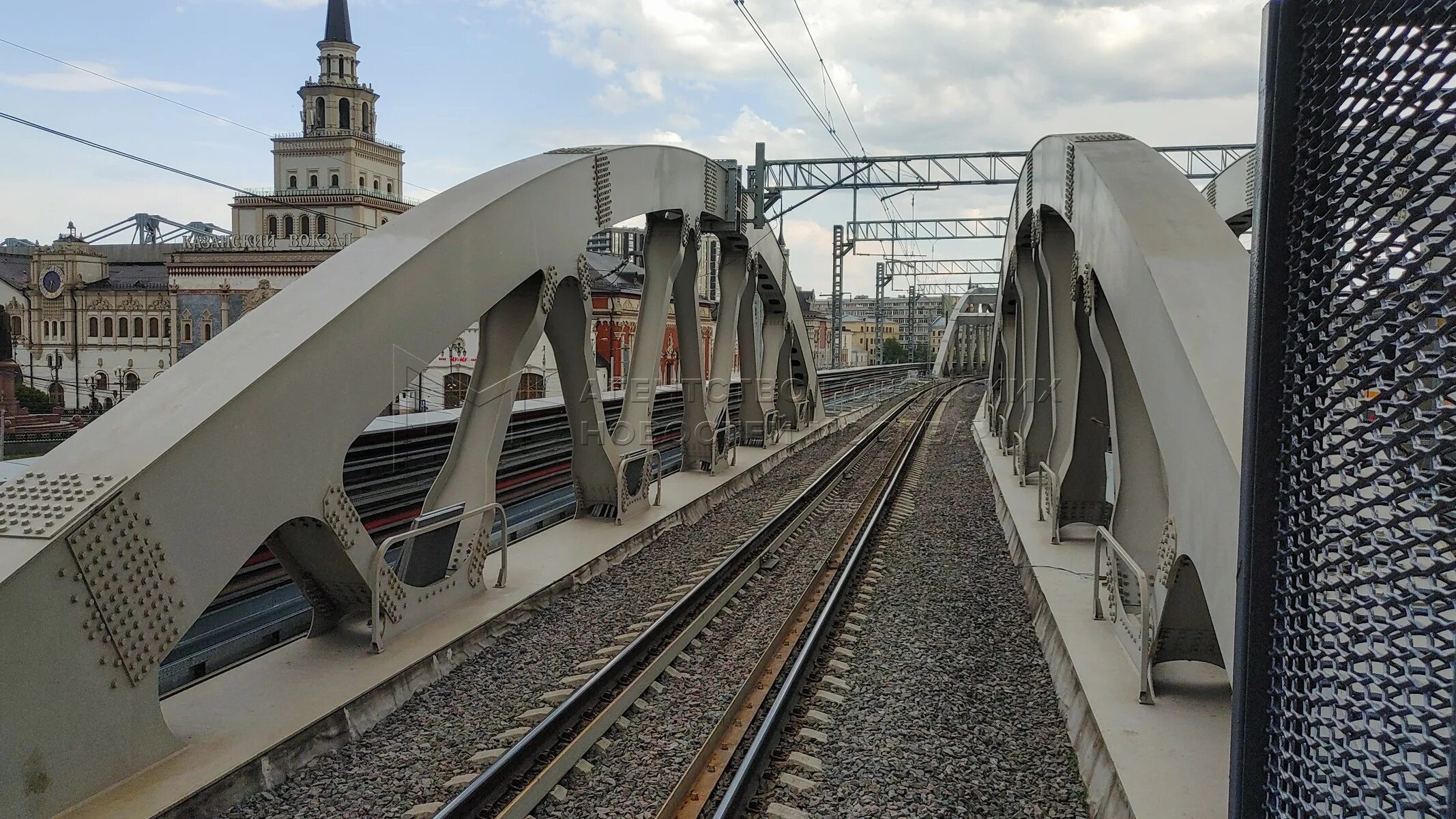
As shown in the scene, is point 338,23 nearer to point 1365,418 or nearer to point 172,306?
point 172,306

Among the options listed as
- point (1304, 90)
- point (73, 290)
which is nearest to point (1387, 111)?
point (1304, 90)

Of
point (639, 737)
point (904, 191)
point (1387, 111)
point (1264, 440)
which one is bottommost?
point (639, 737)

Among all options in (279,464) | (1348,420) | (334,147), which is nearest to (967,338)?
(334,147)

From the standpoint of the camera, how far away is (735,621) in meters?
8.04

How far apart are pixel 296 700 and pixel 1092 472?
7585mm

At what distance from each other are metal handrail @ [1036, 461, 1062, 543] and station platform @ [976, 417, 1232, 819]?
5.50 ft

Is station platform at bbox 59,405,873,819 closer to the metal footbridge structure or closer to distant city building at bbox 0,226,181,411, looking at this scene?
the metal footbridge structure

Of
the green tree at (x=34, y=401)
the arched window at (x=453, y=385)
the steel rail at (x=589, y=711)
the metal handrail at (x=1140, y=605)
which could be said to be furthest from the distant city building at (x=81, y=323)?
the metal handrail at (x=1140, y=605)

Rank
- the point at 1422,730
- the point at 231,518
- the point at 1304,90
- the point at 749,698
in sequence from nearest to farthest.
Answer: the point at 1422,730
the point at 1304,90
the point at 231,518
the point at 749,698

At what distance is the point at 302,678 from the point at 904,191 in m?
19.8

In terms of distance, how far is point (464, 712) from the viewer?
227 inches

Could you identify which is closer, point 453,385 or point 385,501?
point 385,501

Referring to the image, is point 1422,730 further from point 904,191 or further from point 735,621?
point 904,191

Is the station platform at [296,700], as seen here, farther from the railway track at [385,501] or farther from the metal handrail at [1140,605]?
the metal handrail at [1140,605]
